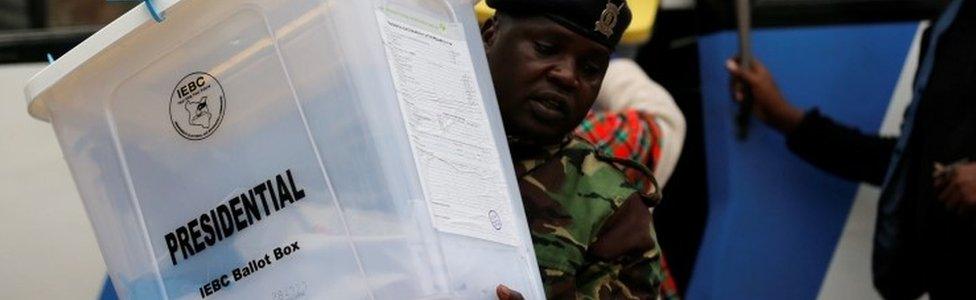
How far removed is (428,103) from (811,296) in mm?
2096

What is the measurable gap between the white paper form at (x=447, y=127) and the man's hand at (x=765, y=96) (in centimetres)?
177

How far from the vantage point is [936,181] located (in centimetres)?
347

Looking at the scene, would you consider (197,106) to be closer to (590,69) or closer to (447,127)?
(447,127)

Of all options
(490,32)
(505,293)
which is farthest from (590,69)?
(505,293)

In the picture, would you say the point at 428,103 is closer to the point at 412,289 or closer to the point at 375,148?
the point at 375,148

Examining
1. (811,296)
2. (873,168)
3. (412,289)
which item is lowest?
(811,296)

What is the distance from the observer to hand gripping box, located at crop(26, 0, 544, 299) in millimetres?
2020

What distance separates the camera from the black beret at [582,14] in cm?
234

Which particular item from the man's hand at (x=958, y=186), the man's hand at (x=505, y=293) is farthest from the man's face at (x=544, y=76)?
the man's hand at (x=958, y=186)

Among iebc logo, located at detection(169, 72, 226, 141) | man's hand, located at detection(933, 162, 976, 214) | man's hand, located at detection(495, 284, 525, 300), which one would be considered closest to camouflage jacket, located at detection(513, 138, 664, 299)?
man's hand, located at detection(495, 284, 525, 300)

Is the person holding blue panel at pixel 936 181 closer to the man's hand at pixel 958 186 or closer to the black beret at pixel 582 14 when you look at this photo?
the man's hand at pixel 958 186

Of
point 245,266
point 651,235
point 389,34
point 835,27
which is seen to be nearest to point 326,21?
point 389,34

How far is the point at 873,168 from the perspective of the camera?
3854mm

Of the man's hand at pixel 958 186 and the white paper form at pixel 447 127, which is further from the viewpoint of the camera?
the man's hand at pixel 958 186
